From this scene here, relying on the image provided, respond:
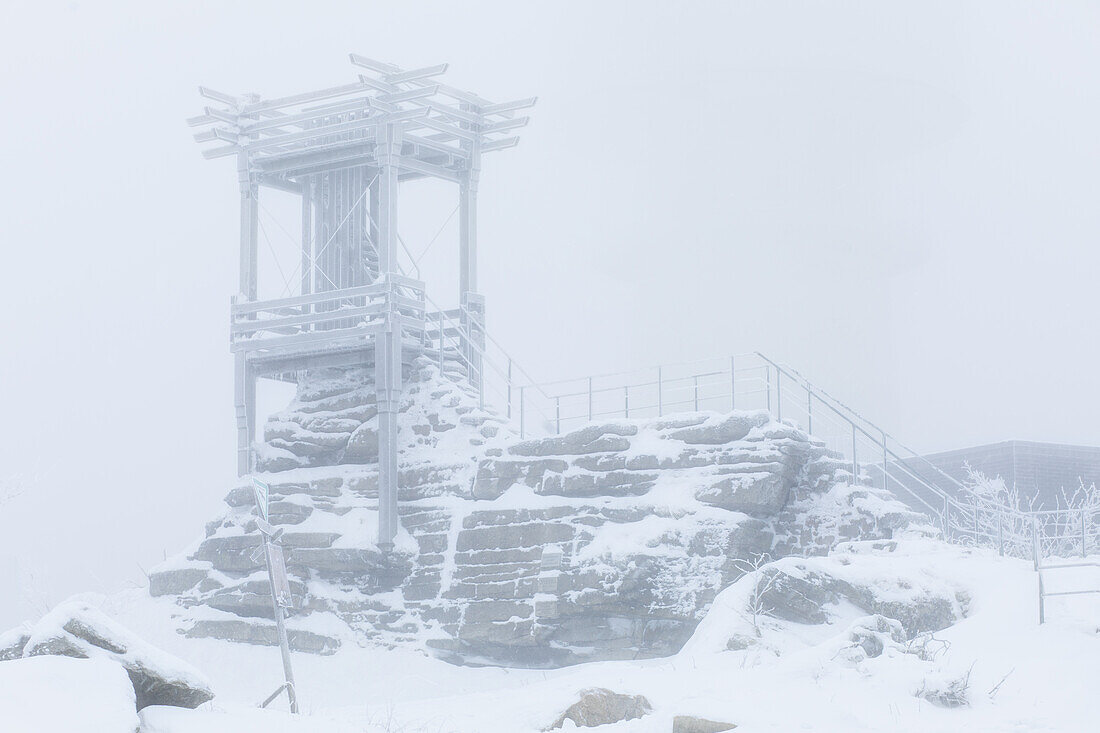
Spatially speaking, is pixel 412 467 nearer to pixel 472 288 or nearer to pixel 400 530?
pixel 400 530

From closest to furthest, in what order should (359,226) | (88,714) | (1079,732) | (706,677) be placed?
(88,714)
(1079,732)
(706,677)
(359,226)

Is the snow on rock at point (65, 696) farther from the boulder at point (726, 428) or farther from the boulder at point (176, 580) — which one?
the boulder at point (176, 580)

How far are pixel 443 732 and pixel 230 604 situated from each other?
12.4 m

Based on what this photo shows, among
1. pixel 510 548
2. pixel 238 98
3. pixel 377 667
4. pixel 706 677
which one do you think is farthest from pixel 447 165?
pixel 706 677

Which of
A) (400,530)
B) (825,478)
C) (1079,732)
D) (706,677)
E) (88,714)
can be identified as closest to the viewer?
(88,714)

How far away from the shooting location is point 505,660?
2061 cm

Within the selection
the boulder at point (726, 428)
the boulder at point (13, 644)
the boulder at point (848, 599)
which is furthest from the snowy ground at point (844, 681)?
the boulder at point (726, 428)

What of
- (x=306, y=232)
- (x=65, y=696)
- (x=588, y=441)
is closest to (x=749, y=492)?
(x=588, y=441)

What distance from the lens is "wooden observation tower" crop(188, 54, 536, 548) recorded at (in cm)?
2331

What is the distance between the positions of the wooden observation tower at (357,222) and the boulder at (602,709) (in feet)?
38.2

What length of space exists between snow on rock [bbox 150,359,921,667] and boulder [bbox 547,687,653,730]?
772cm

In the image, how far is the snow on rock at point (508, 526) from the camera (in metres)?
19.4

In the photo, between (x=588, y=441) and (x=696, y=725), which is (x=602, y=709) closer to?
(x=696, y=725)

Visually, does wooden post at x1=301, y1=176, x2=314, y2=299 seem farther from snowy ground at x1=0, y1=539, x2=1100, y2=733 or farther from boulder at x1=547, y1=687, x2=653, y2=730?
boulder at x1=547, y1=687, x2=653, y2=730
